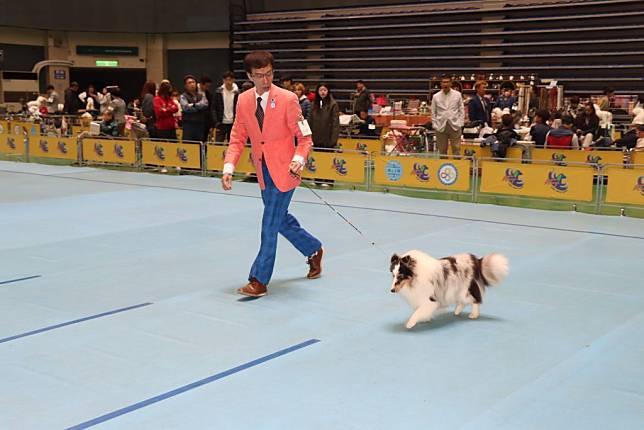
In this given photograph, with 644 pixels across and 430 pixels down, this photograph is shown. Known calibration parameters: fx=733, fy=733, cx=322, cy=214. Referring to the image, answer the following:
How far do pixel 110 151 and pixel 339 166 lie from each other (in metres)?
5.54

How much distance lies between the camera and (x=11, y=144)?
17.2 m

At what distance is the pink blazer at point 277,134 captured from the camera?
5586 mm

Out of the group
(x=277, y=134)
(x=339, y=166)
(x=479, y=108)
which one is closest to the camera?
(x=277, y=134)

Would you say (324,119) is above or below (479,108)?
below

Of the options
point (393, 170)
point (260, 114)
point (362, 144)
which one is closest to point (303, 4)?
point (362, 144)

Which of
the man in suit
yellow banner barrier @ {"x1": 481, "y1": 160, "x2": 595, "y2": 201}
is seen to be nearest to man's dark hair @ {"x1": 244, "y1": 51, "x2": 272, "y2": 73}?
the man in suit

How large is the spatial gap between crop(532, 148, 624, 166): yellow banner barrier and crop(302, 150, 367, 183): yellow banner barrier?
11.0ft

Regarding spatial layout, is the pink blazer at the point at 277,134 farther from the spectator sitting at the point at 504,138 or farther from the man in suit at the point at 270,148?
the spectator sitting at the point at 504,138

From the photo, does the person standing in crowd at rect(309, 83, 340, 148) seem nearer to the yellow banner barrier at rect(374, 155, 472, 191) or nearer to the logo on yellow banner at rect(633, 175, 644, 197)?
the yellow banner barrier at rect(374, 155, 472, 191)

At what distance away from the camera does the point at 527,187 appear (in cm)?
1048

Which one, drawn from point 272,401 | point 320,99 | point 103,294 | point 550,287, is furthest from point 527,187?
point 272,401

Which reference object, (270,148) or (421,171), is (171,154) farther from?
(270,148)

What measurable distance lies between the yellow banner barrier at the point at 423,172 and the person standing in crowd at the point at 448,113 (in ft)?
4.40

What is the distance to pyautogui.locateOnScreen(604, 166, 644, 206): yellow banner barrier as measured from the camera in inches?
380
